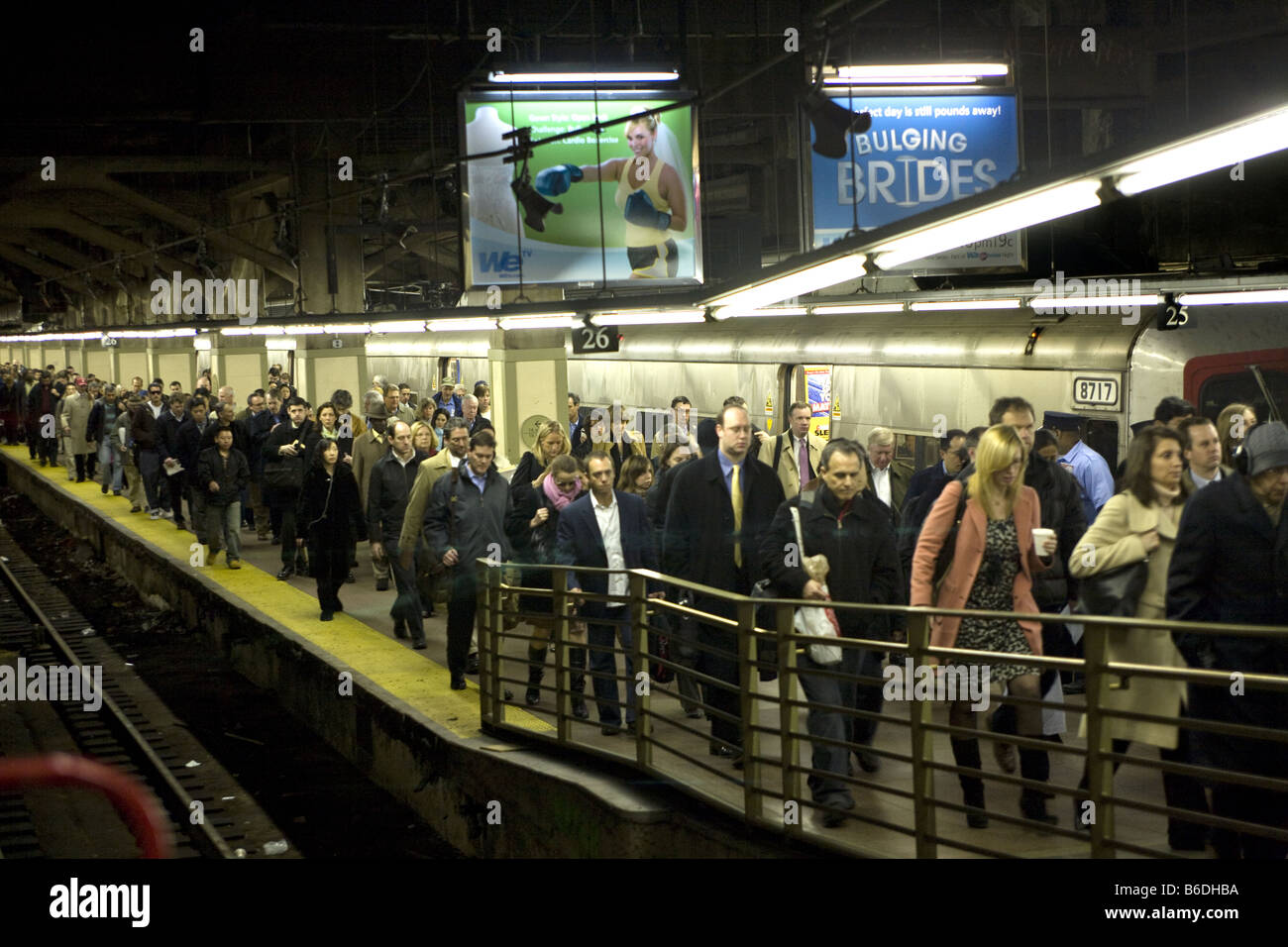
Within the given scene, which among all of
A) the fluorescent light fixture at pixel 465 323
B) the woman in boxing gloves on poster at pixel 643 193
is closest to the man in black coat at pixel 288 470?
the fluorescent light fixture at pixel 465 323

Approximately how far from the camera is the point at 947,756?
24.5ft

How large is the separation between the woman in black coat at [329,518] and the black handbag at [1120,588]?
8.53 meters

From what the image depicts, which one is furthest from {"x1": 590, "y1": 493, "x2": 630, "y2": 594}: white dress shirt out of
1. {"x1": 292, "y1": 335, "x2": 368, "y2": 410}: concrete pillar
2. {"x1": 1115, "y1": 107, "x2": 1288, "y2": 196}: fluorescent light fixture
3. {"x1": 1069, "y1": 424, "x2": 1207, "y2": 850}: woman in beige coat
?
{"x1": 292, "y1": 335, "x2": 368, "y2": 410}: concrete pillar

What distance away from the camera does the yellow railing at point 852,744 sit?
484 centimetres

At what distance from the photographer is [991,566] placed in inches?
262

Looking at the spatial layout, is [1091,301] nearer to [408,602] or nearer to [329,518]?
[408,602]

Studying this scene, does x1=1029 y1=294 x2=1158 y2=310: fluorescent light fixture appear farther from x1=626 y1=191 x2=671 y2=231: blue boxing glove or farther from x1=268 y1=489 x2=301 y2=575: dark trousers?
x1=268 y1=489 x2=301 y2=575: dark trousers

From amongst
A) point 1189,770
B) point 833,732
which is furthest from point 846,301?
point 1189,770

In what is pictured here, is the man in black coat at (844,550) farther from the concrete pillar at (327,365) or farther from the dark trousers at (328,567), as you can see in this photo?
the concrete pillar at (327,365)

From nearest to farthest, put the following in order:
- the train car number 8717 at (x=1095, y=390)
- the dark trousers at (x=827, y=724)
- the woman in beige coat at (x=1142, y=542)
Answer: the woman in beige coat at (x=1142, y=542) → the dark trousers at (x=827, y=724) → the train car number 8717 at (x=1095, y=390)

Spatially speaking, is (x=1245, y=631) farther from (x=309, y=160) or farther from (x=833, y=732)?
(x=309, y=160)

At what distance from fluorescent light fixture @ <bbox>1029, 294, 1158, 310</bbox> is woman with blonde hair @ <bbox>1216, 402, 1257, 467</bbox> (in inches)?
147

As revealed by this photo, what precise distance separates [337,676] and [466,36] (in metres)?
7.05

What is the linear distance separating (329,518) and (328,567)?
48 centimetres
